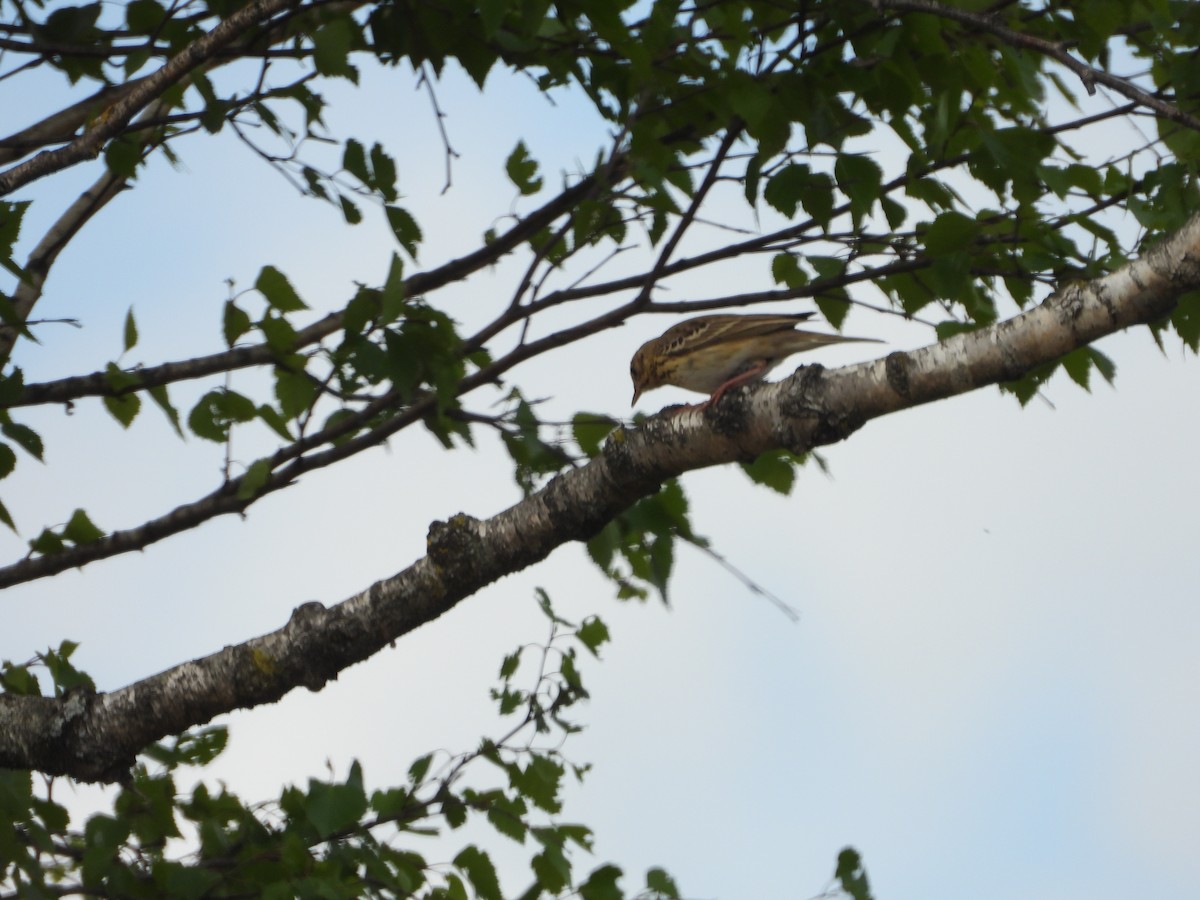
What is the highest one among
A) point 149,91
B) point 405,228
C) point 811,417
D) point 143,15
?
point 143,15

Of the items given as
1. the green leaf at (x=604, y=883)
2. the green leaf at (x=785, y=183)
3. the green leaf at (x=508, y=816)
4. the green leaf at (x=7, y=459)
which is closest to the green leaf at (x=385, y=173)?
the green leaf at (x=785, y=183)

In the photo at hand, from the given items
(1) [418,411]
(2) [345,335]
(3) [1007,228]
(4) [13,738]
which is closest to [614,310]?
(1) [418,411]

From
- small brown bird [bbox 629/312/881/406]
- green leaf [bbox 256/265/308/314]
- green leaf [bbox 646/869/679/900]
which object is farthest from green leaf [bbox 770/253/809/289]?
green leaf [bbox 646/869/679/900]

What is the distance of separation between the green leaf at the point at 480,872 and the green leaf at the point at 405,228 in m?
2.37

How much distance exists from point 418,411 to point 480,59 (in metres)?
1.42

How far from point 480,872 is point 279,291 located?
2285 millimetres

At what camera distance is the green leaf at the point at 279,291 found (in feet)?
16.4

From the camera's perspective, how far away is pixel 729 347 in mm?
6555

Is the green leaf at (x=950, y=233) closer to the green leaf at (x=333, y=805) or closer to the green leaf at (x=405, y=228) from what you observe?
the green leaf at (x=405, y=228)

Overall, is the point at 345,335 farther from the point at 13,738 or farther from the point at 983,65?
the point at 983,65

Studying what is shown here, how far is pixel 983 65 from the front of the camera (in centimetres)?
562

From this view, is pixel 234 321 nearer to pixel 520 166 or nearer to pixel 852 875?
pixel 520 166

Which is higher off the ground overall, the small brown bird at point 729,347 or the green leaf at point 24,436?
the green leaf at point 24,436

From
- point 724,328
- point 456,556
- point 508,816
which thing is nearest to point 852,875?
point 508,816
